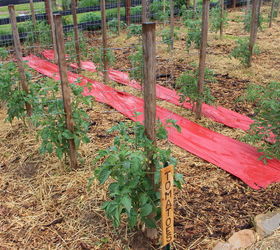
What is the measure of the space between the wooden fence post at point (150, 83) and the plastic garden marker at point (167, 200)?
0.24 m

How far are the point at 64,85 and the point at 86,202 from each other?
1124 mm

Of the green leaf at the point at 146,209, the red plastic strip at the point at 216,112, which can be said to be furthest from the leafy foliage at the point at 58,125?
the red plastic strip at the point at 216,112

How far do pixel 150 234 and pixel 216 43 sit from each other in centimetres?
730

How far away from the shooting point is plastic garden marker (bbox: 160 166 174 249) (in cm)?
217

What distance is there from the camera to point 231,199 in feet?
10.7

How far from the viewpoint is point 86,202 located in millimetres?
3195

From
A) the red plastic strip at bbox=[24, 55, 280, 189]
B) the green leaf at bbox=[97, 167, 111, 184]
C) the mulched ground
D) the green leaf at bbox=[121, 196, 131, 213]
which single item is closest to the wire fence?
the red plastic strip at bbox=[24, 55, 280, 189]

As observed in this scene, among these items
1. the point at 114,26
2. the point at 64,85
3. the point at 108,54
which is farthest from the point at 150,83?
the point at 114,26

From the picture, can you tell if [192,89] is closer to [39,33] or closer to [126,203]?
[126,203]

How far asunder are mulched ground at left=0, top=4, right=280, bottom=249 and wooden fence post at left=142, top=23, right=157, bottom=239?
0.70 m

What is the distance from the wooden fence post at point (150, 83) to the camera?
6.89 ft

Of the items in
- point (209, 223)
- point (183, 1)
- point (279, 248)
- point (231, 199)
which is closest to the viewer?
point (279, 248)

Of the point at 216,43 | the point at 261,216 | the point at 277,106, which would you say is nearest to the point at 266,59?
the point at 216,43

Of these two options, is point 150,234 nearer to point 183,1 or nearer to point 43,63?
point 43,63
